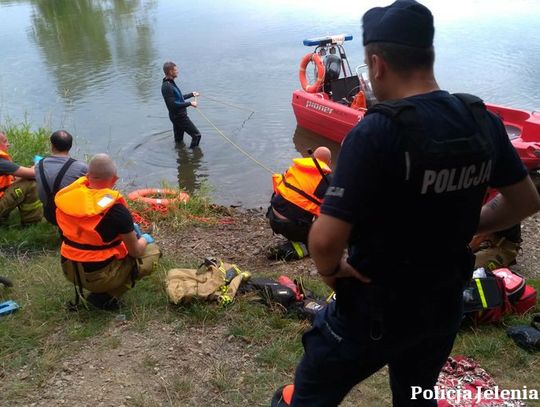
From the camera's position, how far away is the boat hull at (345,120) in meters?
7.06

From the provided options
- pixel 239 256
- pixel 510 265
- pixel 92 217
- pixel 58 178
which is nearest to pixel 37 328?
pixel 92 217

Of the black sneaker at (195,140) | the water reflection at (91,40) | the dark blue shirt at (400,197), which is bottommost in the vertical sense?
the black sneaker at (195,140)

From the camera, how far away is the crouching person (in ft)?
11.7

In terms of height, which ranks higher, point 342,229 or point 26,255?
point 342,229

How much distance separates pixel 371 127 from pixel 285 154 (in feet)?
30.0

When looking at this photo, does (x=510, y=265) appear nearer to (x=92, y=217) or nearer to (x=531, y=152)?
(x=531, y=152)

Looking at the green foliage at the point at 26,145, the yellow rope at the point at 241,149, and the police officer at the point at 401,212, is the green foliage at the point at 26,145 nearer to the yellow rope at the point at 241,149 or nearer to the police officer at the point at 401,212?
the yellow rope at the point at 241,149

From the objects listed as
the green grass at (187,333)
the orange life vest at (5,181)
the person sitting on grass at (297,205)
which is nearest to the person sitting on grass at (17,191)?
the orange life vest at (5,181)

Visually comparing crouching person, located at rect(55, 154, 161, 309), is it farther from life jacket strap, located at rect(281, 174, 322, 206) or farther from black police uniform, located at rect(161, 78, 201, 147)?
black police uniform, located at rect(161, 78, 201, 147)

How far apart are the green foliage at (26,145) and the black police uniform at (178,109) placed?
2.22m

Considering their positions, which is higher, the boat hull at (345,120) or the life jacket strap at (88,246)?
the life jacket strap at (88,246)

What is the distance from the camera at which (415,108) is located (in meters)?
1.53

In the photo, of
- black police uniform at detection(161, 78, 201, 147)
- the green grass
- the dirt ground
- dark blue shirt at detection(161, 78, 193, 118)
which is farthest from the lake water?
the dirt ground

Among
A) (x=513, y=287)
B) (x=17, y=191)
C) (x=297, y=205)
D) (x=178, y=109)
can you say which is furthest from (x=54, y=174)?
(x=178, y=109)
